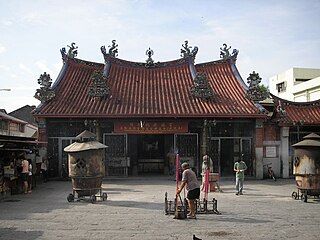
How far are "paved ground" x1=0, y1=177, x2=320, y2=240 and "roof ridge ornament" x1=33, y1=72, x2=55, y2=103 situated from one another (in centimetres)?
646

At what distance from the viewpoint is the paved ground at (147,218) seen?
8.25 meters

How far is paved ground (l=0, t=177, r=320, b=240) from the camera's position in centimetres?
825

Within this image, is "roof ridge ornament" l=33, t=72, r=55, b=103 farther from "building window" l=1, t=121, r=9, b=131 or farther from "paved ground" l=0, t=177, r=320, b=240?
"building window" l=1, t=121, r=9, b=131

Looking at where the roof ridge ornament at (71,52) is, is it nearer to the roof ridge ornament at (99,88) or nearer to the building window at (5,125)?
the roof ridge ornament at (99,88)

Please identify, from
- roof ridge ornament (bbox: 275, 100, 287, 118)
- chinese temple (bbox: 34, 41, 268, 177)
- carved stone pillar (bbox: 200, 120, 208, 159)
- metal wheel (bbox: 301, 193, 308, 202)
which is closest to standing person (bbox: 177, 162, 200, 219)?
metal wheel (bbox: 301, 193, 308, 202)

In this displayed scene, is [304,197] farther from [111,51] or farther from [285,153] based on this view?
[111,51]

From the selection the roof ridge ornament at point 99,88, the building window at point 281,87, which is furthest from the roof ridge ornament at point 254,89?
the building window at point 281,87

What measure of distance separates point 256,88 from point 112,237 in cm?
1488

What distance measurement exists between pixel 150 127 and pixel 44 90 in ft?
20.2

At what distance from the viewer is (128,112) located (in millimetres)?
19109

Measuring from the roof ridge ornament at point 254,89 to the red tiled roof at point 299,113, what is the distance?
1.31 metres

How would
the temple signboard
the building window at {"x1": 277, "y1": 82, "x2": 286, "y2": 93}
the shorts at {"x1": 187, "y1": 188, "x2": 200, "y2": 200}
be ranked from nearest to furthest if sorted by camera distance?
the shorts at {"x1": 187, "y1": 188, "x2": 200, "y2": 200}
the temple signboard
the building window at {"x1": 277, "y1": 82, "x2": 286, "y2": 93}

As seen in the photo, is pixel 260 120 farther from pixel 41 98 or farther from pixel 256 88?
pixel 41 98

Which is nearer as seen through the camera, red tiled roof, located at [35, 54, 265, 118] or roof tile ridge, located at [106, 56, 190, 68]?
red tiled roof, located at [35, 54, 265, 118]
